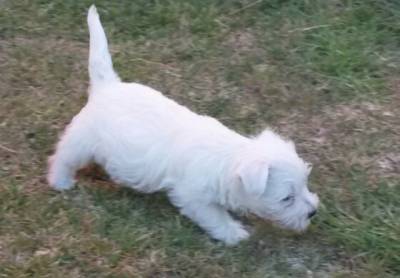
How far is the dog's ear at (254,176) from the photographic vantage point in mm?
3492

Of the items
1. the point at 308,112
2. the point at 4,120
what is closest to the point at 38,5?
the point at 4,120

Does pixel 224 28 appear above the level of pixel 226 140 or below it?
below

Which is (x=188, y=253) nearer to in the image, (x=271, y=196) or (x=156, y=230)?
(x=156, y=230)

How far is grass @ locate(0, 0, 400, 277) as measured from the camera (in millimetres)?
3699

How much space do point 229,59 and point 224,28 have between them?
308 millimetres

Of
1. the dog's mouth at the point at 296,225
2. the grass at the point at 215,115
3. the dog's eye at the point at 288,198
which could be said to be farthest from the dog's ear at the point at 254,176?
the grass at the point at 215,115

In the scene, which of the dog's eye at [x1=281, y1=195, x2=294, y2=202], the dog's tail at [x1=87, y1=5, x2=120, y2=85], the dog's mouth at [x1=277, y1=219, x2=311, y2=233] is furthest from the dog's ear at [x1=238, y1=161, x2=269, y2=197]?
the dog's tail at [x1=87, y1=5, x2=120, y2=85]

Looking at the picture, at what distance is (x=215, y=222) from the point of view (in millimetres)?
3758

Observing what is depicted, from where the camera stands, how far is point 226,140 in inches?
147

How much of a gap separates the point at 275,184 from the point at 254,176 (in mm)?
148

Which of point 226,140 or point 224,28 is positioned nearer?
point 226,140

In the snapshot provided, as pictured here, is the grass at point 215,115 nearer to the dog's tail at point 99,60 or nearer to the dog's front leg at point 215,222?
the dog's front leg at point 215,222

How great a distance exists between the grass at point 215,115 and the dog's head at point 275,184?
0.20 m

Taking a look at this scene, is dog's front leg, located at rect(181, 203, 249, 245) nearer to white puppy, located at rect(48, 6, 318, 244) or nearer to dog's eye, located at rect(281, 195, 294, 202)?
white puppy, located at rect(48, 6, 318, 244)
